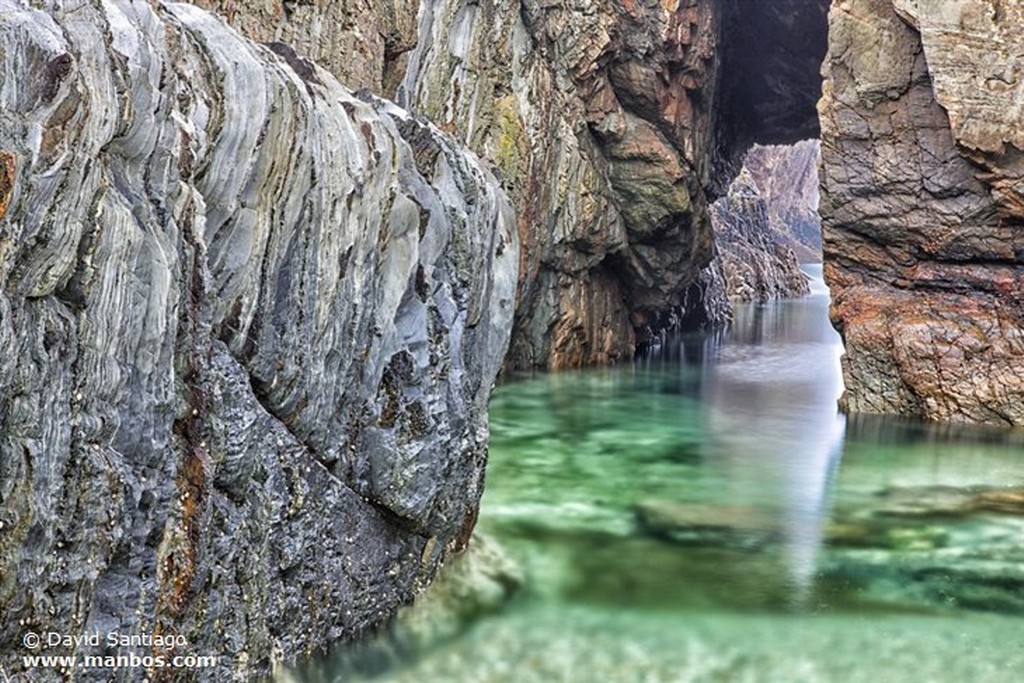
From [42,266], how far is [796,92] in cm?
3487

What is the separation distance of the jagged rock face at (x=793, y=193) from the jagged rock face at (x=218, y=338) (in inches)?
4230

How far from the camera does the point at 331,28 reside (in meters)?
14.1

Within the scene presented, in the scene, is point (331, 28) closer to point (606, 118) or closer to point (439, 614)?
point (439, 614)

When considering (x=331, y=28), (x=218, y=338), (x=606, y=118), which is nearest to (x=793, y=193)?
(x=606, y=118)

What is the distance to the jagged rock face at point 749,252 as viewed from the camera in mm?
66062

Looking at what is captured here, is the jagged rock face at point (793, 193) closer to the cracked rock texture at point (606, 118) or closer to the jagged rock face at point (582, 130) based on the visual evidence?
the cracked rock texture at point (606, 118)

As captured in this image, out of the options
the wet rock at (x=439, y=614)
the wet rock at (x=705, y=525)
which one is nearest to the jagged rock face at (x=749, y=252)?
the wet rock at (x=705, y=525)

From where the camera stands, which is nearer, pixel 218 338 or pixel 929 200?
pixel 218 338

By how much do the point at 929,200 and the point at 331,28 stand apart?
15.8 metres

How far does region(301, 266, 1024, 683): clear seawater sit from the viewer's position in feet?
35.4

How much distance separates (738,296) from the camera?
2569 inches

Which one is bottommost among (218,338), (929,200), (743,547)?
(743,547)

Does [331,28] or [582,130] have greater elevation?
[582,130]

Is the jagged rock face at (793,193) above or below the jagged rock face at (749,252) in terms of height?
above
